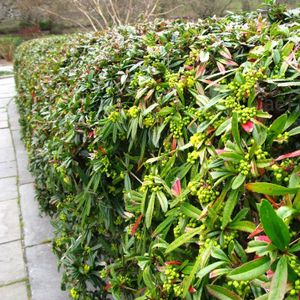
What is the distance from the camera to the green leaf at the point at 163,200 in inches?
43.5

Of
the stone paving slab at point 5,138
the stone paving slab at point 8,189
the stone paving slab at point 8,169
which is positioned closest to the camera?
the stone paving slab at point 8,189

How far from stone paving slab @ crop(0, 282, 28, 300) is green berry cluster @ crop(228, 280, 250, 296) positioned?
1.92 m

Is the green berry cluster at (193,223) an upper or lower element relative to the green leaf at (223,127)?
lower

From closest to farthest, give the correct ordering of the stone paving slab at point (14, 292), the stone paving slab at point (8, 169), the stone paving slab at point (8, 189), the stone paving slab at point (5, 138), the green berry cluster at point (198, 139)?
the green berry cluster at point (198, 139)
the stone paving slab at point (14, 292)
the stone paving slab at point (8, 189)
the stone paving slab at point (8, 169)
the stone paving slab at point (5, 138)

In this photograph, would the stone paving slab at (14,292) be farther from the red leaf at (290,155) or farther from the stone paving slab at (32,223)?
the red leaf at (290,155)

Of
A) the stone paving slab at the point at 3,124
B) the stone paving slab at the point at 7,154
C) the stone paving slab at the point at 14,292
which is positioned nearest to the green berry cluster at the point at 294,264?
the stone paving slab at the point at 14,292

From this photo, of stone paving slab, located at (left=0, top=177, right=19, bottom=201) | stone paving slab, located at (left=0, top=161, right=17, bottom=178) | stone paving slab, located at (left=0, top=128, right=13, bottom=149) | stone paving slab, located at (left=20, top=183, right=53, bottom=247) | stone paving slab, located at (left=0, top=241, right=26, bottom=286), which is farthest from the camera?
stone paving slab, located at (left=0, top=128, right=13, bottom=149)

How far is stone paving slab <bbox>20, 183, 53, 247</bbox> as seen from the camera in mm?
3000

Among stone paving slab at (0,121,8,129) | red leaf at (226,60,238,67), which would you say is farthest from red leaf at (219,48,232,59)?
stone paving slab at (0,121,8,129)

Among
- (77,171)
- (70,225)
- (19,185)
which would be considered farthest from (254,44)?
(19,185)

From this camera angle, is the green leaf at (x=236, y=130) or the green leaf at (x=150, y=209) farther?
the green leaf at (x=150, y=209)

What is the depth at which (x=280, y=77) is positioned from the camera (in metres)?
0.99

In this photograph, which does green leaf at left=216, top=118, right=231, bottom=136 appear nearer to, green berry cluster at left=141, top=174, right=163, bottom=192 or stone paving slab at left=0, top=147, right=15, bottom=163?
green berry cluster at left=141, top=174, right=163, bottom=192

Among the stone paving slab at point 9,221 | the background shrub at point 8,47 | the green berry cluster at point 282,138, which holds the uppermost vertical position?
the green berry cluster at point 282,138
